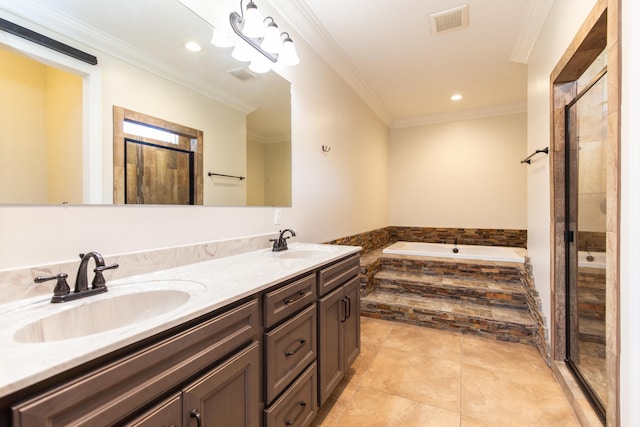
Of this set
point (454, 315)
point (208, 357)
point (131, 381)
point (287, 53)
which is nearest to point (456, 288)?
point (454, 315)

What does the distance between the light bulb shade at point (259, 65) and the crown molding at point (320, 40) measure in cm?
43

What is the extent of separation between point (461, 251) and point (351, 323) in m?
3.03

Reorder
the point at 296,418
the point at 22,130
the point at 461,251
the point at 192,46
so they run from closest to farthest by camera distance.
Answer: the point at 22,130 < the point at 296,418 < the point at 192,46 < the point at 461,251

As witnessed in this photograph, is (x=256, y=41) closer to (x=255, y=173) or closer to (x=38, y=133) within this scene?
(x=255, y=173)

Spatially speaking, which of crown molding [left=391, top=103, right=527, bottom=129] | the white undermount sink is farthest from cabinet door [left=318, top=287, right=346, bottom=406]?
crown molding [left=391, top=103, right=527, bottom=129]

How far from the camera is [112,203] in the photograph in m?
1.13

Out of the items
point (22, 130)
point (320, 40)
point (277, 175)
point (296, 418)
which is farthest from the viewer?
point (320, 40)

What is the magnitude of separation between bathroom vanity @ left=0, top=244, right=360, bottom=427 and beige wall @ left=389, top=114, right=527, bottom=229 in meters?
3.47

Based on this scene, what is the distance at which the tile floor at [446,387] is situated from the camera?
1.59 metres

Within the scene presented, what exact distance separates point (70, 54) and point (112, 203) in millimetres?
535

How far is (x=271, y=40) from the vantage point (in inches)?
72.2

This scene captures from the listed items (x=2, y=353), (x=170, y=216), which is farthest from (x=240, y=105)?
(x=2, y=353)

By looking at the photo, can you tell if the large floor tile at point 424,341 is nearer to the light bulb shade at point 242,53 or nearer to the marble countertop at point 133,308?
the marble countertop at point 133,308
